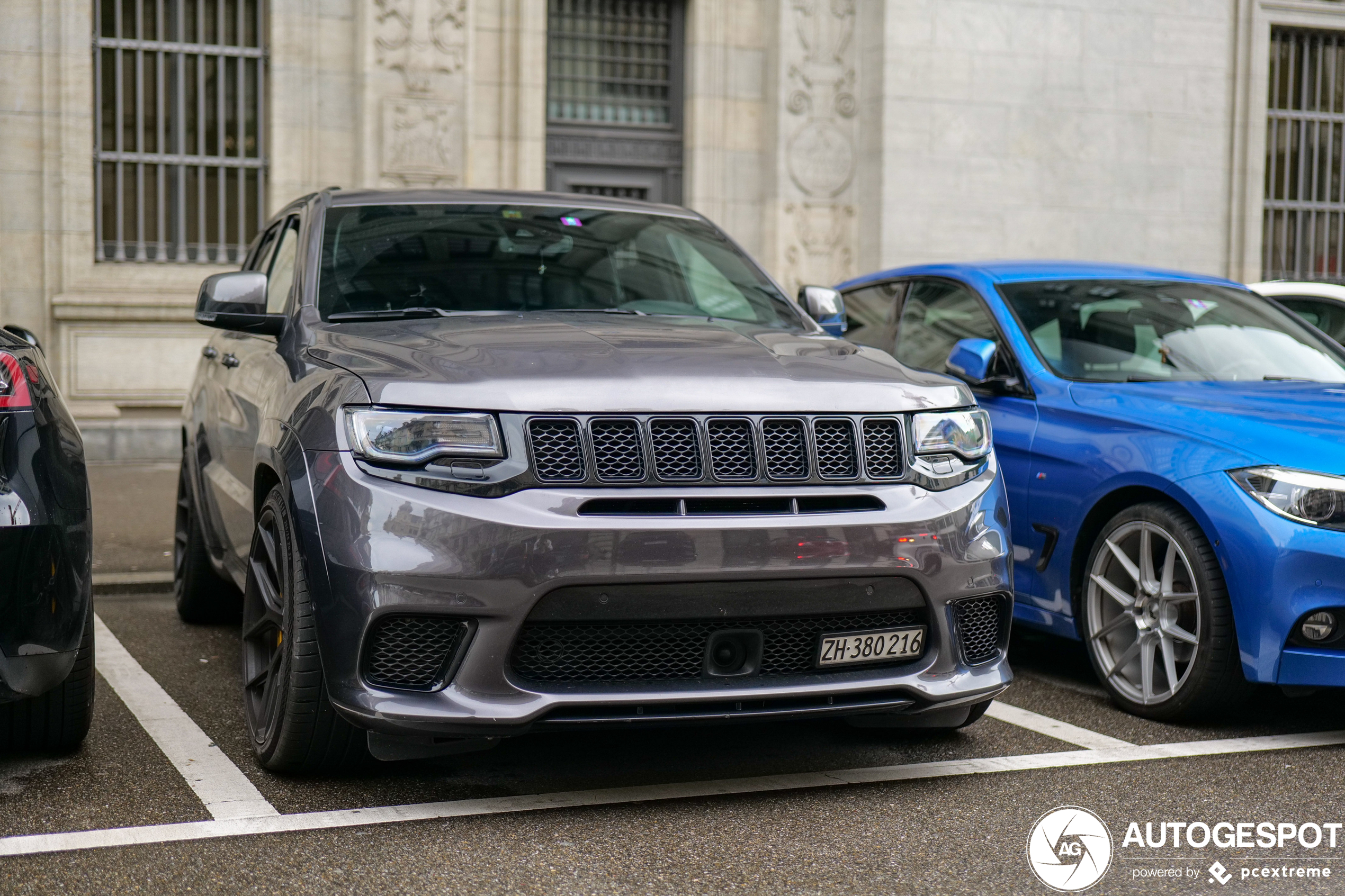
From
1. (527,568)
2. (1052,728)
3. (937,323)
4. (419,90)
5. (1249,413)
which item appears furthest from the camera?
(419,90)

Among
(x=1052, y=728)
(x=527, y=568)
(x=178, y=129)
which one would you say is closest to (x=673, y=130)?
(x=178, y=129)

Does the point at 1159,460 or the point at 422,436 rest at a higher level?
the point at 422,436

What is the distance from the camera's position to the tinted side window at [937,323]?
5965mm

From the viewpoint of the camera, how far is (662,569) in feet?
11.1

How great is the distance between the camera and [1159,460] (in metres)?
4.66

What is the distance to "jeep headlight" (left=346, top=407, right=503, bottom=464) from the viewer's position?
11.2ft

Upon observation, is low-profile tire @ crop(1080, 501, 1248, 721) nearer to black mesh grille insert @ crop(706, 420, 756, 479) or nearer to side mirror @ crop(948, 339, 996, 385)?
side mirror @ crop(948, 339, 996, 385)

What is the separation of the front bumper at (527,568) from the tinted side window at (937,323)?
2413 millimetres

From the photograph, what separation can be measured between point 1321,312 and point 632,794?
5.29 meters

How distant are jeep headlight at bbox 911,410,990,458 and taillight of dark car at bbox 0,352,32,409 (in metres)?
2.22

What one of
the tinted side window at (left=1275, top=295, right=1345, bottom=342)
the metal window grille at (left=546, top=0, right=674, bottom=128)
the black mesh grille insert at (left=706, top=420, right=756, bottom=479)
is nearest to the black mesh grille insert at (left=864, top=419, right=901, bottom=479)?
the black mesh grille insert at (left=706, top=420, right=756, bottom=479)

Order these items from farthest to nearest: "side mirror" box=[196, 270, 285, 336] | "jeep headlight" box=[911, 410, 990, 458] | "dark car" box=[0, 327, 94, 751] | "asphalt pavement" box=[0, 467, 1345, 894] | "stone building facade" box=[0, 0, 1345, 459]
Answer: "stone building facade" box=[0, 0, 1345, 459] → "side mirror" box=[196, 270, 285, 336] → "jeep headlight" box=[911, 410, 990, 458] → "dark car" box=[0, 327, 94, 751] → "asphalt pavement" box=[0, 467, 1345, 894]

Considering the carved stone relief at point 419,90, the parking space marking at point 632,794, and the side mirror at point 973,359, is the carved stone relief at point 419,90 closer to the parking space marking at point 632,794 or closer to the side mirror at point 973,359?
the side mirror at point 973,359

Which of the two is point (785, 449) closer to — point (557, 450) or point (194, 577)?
point (557, 450)
